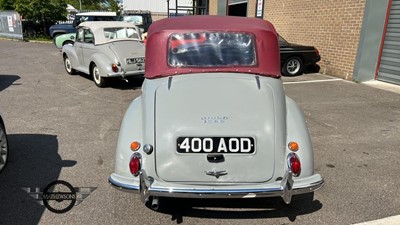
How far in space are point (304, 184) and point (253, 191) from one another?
0.48 meters

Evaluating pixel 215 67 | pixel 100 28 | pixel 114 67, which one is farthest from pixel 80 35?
pixel 215 67

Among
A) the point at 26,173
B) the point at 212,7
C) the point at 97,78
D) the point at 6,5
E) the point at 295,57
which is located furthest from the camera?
the point at 6,5

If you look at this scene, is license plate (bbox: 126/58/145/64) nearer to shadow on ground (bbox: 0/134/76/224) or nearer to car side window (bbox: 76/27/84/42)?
car side window (bbox: 76/27/84/42)

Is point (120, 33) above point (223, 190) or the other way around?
above

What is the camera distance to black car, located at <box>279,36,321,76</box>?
10398 mm

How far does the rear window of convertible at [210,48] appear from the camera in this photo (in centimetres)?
352

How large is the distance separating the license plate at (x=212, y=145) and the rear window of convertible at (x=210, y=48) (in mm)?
1006

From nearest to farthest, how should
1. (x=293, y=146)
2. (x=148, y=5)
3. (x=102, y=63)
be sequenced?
1. (x=293, y=146)
2. (x=102, y=63)
3. (x=148, y=5)

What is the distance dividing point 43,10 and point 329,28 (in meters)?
19.3

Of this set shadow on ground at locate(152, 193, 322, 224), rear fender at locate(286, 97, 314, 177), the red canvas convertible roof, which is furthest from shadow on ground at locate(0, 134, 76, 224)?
rear fender at locate(286, 97, 314, 177)

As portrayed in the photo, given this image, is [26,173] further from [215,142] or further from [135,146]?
[215,142]

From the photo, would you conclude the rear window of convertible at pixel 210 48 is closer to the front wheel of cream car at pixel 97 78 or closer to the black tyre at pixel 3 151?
the black tyre at pixel 3 151

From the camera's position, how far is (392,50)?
9.38 meters

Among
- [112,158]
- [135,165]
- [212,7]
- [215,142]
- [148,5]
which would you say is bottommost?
[112,158]
